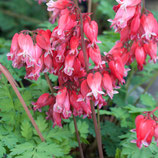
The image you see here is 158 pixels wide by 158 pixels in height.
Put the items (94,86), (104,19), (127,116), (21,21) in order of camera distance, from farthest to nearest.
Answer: (21,21)
(104,19)
(127,116)
(94,86)

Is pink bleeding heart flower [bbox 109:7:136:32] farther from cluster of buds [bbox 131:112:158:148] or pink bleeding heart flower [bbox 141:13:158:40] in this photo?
cluster of buds [bbox 131:112:158:148]

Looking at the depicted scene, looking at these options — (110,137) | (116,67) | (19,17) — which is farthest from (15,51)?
(19,17)

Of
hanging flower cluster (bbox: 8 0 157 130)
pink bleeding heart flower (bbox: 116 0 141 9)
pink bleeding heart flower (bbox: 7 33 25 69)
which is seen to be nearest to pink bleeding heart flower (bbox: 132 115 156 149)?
hanging flower cluster (bbox: 8 0 157 130)

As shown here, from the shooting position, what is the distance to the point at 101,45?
2352mm

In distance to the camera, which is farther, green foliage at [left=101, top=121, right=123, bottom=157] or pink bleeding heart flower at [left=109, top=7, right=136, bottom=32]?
green foliage at [left=101, top=121, right=123, bottom=157]

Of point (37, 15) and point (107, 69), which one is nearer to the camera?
point (107, 69)

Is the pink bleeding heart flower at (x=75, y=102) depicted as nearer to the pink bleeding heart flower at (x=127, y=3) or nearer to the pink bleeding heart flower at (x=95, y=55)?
the pink bleeding heart flower at (x=95, y=55)

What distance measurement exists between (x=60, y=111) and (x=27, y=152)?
37 centimetres

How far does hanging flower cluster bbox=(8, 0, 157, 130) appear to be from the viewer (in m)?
1.42

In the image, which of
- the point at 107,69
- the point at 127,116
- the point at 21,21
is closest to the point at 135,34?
the point at 107,69

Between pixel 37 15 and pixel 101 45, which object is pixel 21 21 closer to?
pixel 37 15

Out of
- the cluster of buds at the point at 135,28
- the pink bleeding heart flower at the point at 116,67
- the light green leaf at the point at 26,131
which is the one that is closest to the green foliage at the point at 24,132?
the light green leaf at the point at 26,131

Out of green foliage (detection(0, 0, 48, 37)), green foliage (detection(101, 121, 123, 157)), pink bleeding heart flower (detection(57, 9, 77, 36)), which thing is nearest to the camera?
pink bleeding heart flower (detection(57, 9, 77, 36))

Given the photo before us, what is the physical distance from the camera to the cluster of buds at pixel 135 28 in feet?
4.95
